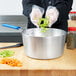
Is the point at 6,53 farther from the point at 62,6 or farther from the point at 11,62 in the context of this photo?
the point at 62,6

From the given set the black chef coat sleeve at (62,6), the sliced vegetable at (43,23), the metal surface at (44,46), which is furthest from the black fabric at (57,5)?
the metal surface at (44,46)

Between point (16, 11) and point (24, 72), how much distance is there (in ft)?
5.47

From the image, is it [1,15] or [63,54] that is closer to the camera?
[63,54]

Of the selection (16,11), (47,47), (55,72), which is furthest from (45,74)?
(16,11)

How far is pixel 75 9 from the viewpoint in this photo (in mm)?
2725

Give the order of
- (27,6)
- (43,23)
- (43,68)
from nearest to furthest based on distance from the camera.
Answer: (43,68) → (43,23) → (27,6)

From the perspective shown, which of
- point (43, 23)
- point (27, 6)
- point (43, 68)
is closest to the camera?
point (43, 68)

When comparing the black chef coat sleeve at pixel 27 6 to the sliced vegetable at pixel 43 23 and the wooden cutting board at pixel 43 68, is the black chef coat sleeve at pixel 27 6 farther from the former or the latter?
the wooden cutting board at pixel 43 68

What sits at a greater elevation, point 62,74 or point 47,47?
point 47,47

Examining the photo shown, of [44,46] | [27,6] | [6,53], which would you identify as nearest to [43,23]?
[44,46]

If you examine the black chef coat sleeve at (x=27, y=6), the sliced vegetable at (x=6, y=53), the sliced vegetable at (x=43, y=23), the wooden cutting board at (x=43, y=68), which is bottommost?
the wooden cutting board at (x=43, y=68)

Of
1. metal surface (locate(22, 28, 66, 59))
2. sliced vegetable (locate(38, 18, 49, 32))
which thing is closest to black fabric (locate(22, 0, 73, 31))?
sliced vegetable (locate(38, 18, 49, 32))

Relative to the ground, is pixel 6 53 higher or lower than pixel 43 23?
lower

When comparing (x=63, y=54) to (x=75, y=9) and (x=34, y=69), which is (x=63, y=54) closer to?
(x=34, y=69)
